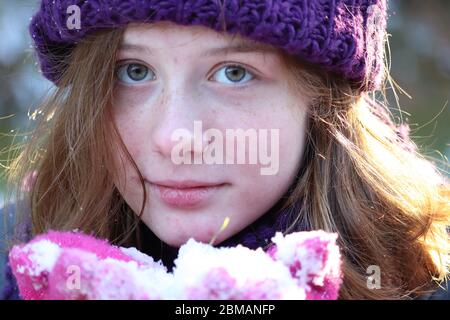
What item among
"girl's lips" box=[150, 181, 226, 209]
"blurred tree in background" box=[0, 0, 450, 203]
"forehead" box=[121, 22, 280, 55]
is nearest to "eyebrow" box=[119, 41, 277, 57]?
"forehead" box=[121, 22, 280, 55]

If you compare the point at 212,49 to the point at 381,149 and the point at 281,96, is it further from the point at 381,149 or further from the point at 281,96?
the point at 381,149

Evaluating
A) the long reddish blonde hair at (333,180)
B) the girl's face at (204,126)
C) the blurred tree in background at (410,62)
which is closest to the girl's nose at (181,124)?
the girl's face at (204,126)

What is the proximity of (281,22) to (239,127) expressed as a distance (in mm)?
212

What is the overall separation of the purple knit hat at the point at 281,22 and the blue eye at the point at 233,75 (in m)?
0.09

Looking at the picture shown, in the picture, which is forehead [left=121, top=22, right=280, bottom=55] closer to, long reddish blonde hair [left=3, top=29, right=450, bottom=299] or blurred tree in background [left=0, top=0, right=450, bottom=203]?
long reddish blonde hair [left=3, top=29, right=450, bottom=299]

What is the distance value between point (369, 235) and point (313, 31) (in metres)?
0.42

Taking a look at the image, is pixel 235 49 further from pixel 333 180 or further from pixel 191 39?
pixel 333 180

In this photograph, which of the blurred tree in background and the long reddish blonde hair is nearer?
the long reddish blonde hair

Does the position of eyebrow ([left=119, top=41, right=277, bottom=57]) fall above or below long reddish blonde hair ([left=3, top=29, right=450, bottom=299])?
above

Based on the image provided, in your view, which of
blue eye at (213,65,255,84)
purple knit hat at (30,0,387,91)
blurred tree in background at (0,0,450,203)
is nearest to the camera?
purple knit hat at (30,0,387,91)

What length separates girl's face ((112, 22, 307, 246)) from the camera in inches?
50.2

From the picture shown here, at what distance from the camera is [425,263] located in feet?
4.64

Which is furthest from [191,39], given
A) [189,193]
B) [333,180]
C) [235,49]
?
[333,180]

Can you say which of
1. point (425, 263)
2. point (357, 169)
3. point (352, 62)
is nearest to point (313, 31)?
point (352, 62)
